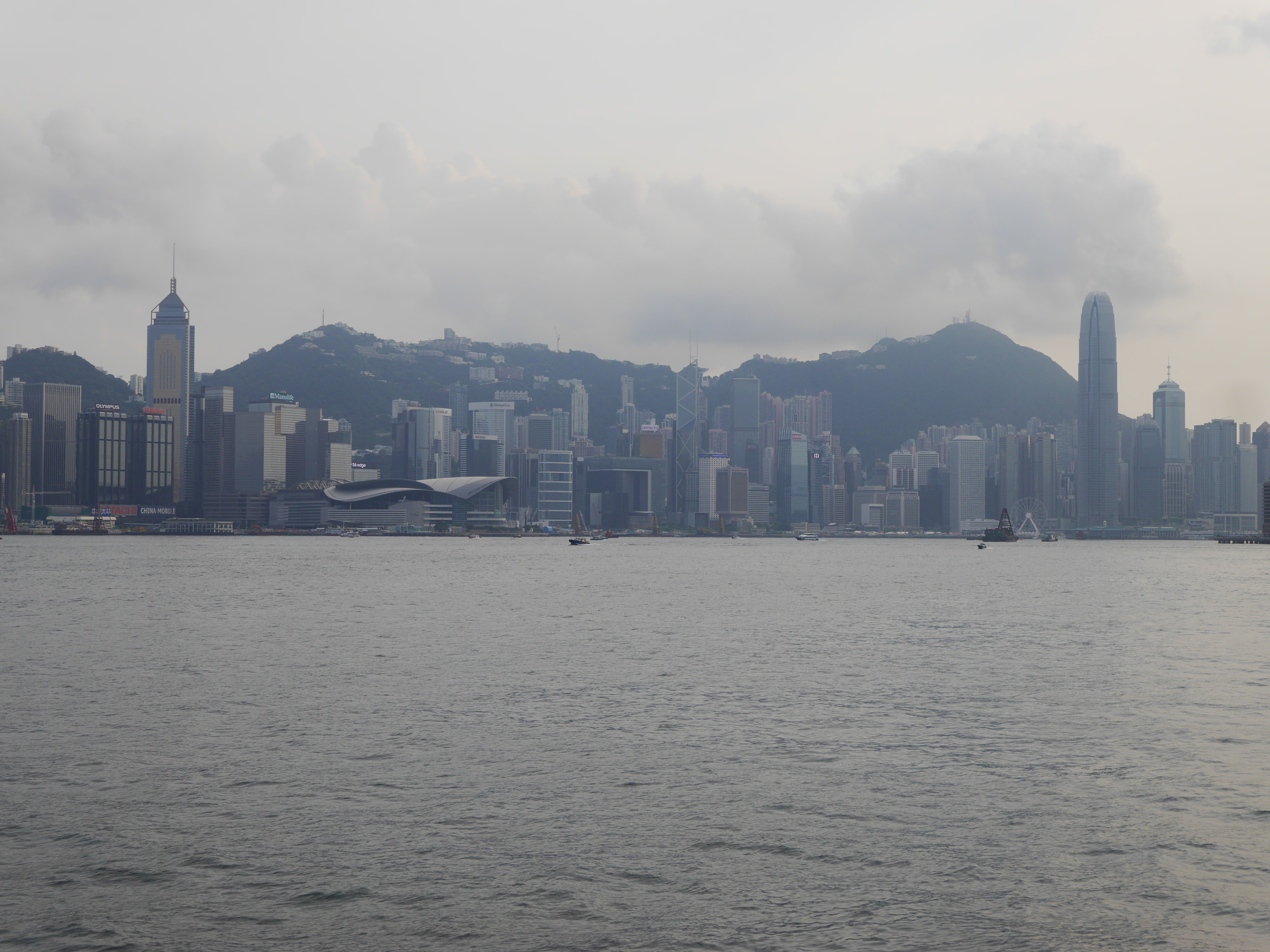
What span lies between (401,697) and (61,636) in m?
29.8

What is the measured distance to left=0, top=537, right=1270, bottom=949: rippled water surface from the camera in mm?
17688

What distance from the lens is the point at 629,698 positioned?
39406 millimetres

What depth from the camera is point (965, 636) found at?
64.5m

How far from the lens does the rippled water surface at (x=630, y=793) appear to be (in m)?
17.7

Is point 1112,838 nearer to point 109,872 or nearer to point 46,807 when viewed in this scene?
point 109,872

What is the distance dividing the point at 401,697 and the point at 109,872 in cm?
1992

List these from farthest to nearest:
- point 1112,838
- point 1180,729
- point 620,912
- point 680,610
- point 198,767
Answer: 1. point 680,610
2. point 1180,729
3. point 198,767
4. point 1112,838
5. point 620,912

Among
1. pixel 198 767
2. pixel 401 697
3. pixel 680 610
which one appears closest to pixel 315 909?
pixel 198 767

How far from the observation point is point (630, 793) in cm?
2545

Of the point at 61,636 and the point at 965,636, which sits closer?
the point at 61,636

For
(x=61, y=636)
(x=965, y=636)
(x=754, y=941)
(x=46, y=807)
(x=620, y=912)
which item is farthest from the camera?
(x=965, y=636)

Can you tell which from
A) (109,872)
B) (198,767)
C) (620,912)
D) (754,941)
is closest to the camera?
(754,941)

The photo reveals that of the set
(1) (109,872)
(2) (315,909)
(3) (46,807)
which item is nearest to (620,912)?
(2) (315,909)

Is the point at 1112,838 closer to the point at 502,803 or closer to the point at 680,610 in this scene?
the point at 502,803
